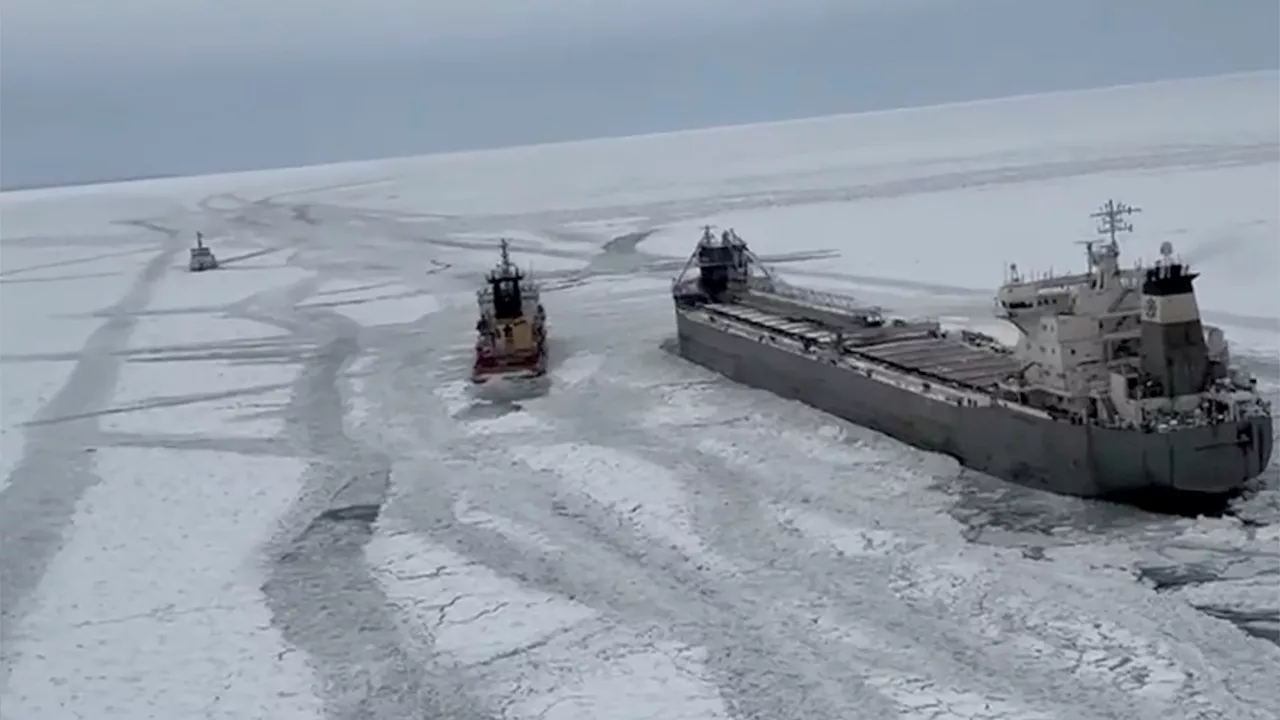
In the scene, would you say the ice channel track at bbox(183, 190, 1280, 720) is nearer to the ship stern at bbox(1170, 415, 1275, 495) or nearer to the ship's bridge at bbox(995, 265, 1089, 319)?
the ship's bridge at bbox(995, 265, 1089, 319)

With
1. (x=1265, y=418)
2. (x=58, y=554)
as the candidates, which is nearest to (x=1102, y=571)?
(x=1265, y=418)

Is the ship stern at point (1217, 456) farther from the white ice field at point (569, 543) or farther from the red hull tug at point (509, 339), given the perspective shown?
the red hull tug at point (509, 339)

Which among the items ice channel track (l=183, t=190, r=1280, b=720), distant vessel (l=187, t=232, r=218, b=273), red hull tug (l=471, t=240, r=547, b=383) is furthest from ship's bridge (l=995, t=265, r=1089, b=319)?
distant vessel (l=187, t=232, r=218, b=273)

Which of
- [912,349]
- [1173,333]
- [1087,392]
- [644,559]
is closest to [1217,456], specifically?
[1173,333]

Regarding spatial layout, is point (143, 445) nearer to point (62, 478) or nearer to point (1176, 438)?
point (62, 478)

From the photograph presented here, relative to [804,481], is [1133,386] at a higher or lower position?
higher
